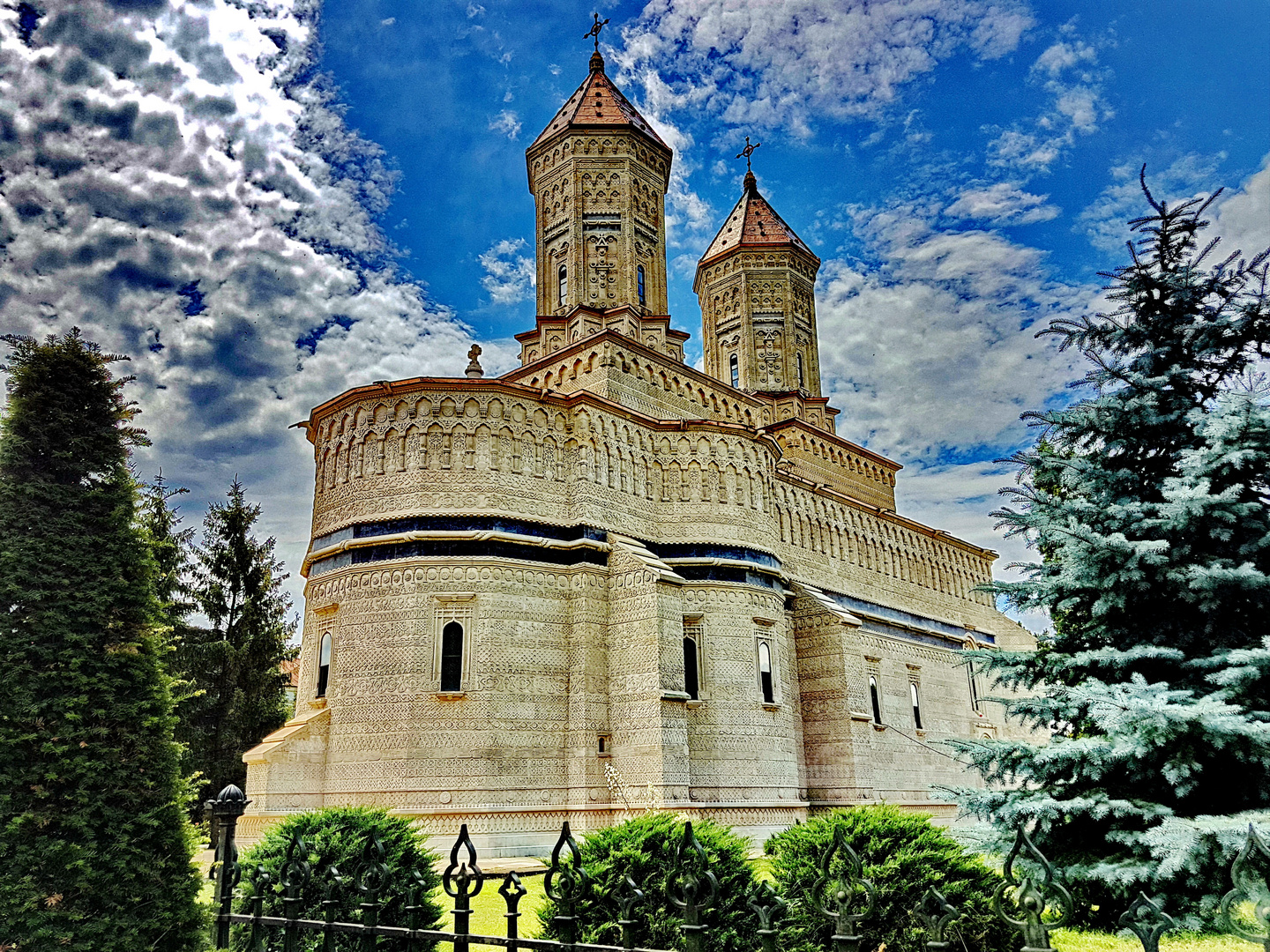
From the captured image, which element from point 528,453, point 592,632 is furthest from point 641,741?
point 528,453

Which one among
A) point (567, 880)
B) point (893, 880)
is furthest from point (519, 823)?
point (567, 880)

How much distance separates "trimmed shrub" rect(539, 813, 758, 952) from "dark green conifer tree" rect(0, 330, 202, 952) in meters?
3.23

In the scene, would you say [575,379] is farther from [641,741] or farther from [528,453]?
[641,741]

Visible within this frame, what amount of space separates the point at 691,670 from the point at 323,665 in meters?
7.98

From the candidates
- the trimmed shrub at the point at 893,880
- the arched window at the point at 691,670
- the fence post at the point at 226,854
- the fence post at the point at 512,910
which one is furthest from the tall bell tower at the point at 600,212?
the fence post at the point at 512,910

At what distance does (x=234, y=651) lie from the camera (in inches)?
1032

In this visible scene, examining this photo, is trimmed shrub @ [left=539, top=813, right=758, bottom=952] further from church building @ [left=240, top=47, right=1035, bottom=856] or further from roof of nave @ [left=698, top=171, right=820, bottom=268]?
roof of nave @ [left=698, top=171, right=820, bottom=268]

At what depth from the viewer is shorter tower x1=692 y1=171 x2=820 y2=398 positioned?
33.2 m

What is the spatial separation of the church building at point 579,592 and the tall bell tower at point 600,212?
76 millimetres

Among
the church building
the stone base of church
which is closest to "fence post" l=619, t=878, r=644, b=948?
the stone base of church

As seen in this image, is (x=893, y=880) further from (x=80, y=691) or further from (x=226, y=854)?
(x=80, y=691)

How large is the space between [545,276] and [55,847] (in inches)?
845

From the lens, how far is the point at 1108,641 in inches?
376

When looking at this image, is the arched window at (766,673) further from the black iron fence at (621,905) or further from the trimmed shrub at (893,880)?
the black iron fence at (621,905)
